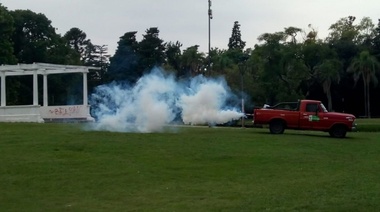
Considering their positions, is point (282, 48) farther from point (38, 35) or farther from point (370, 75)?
point (38, 35)

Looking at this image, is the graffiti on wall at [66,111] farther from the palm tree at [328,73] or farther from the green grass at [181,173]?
the palm tree at [328,73]

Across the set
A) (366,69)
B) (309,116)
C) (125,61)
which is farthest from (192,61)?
(309,116)

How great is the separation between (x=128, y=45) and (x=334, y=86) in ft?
90.9

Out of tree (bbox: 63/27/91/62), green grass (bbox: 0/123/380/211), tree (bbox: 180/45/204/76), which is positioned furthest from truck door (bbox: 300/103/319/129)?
tree (bbox: 63/27/91/62)

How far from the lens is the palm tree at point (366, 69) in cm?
7739

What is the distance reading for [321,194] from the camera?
14.5m

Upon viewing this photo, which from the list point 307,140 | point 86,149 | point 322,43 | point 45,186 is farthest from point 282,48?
point 45,186

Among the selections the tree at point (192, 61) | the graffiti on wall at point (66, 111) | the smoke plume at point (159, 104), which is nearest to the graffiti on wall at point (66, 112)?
the graffiti on wall at point (66, 111)

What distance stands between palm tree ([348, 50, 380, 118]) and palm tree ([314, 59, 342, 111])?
2031 mm

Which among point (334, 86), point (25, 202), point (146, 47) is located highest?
point (146, 47)

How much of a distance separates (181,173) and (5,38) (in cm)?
5245

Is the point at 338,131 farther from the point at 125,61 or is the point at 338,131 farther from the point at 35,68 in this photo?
the point at 125,61

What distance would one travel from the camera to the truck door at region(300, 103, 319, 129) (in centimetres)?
3209

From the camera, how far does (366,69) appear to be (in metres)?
77.6
